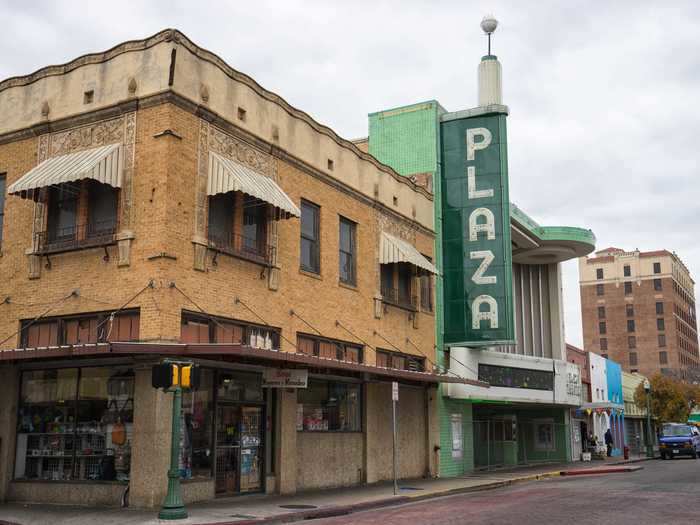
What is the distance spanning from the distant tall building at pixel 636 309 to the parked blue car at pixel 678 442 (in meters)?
88.5

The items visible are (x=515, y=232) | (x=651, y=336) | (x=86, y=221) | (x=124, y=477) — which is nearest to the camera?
(x=124, y=477)

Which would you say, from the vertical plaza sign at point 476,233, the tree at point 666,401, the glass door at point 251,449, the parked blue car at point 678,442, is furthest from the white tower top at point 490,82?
the tree at point 666,401

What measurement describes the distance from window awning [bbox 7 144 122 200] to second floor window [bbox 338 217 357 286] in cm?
828

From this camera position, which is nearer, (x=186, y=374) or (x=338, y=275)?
(x=186, y=374)

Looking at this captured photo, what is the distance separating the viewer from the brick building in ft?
56.5

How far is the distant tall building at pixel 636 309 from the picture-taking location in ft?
431

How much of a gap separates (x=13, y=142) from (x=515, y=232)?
80.3ft

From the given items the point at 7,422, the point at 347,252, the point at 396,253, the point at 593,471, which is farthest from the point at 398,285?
the point at 7,422

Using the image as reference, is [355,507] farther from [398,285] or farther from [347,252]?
[398,285]

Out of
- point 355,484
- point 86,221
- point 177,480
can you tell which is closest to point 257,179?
point 86,221

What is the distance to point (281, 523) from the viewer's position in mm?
15656

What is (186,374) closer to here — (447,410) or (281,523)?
(281,523)

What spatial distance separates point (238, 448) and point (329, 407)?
15.0ft

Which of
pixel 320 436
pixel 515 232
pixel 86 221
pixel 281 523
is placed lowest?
pixel 281 523
